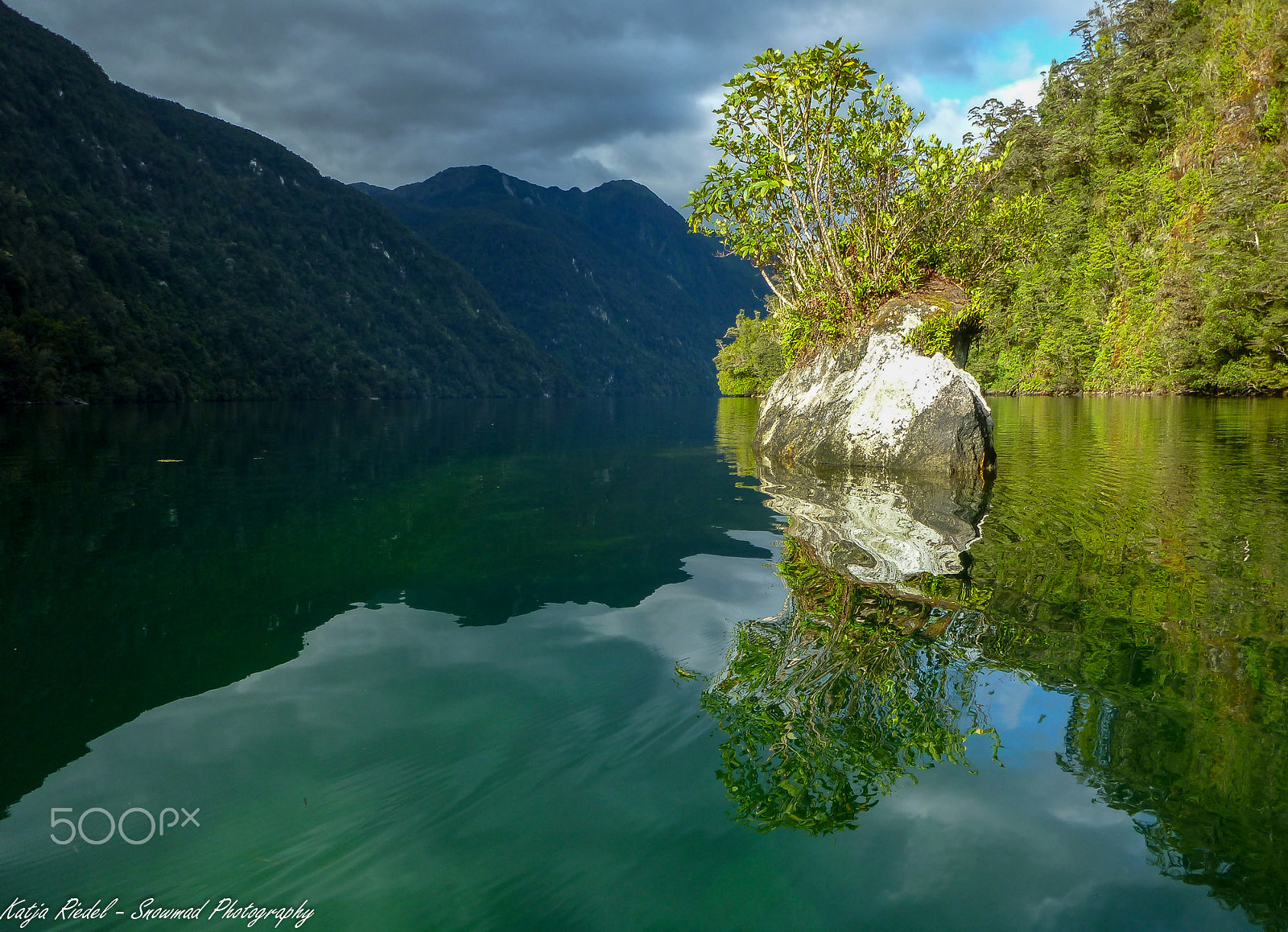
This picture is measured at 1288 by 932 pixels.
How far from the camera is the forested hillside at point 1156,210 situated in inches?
1522

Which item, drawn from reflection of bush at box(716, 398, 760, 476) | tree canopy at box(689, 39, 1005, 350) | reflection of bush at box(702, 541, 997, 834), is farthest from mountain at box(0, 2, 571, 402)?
reflection of bush at box(702, 541, 997, 834)

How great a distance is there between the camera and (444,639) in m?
4.78

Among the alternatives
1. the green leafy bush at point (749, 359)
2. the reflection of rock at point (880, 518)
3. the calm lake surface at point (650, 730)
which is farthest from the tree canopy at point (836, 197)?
the green leafy bush at point (749, 359)

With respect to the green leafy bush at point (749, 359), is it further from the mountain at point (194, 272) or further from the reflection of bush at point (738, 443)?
the mountain at point (194, 272)

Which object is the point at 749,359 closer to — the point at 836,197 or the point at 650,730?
the point at 836,197

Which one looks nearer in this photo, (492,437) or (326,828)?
(326,828)

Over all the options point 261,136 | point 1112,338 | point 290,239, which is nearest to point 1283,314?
point 1112,338

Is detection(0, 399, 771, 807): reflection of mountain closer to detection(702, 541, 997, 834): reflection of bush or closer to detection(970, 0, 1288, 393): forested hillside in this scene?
detection(702, 541, 997, 834): reflection of bush

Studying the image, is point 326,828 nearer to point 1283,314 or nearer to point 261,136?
point 1283,314

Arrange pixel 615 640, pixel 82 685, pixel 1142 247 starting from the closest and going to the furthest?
pixel 82 685 < pixel 615 640 < pixel 1142 247

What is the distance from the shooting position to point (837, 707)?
11.3ft

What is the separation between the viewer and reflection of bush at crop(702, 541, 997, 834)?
2.84 m

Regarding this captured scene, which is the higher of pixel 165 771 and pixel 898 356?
pixel 898 356

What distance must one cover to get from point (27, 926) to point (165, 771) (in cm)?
87
